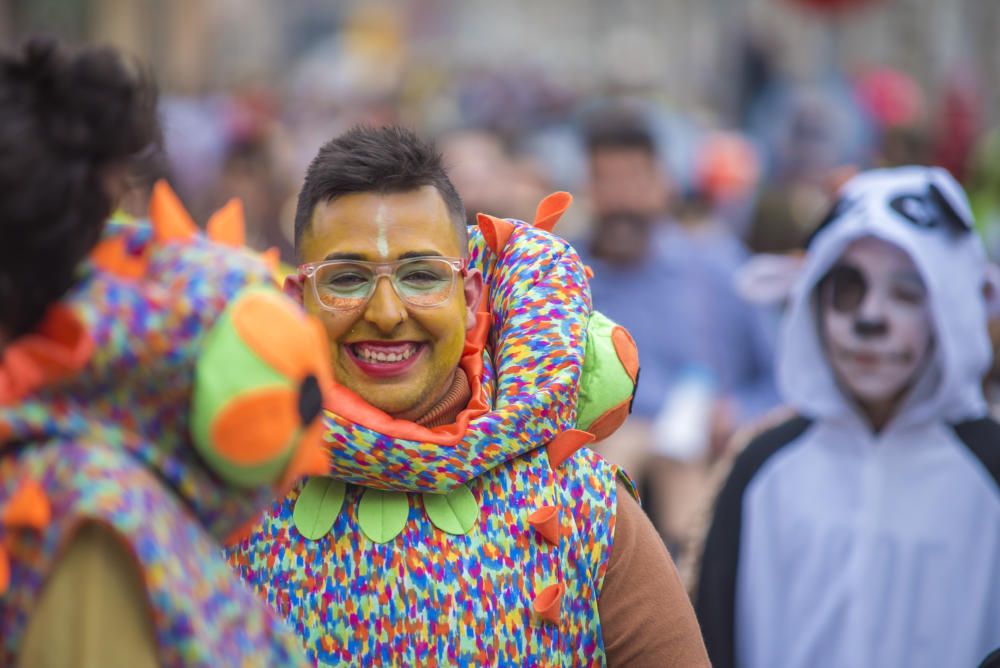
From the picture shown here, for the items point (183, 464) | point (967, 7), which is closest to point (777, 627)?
point (183, 464)

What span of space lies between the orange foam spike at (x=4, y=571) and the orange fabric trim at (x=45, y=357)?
0.19 m

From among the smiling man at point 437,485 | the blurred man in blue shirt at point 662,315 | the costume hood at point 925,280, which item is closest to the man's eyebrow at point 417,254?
the smiling man at point 437,485

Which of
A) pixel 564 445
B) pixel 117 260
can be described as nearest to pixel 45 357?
pixel 117 260

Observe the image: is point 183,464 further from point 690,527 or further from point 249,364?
point 690,527

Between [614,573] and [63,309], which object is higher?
[63,309]

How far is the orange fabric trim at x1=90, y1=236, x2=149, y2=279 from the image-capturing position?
6.80ft

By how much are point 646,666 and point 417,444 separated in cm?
59

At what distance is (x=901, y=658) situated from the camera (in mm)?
4035

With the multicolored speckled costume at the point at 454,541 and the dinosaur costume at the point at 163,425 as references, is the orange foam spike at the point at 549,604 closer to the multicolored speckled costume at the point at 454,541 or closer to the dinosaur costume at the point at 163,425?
the multicolored speckled costume at the point at 454,541

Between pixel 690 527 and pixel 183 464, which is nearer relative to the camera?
pixel 183 464

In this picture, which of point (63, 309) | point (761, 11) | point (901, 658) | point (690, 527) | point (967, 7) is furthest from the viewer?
point (761, 11)

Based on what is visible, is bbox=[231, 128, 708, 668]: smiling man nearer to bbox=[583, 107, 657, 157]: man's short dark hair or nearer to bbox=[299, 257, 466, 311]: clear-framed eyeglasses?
bbox=[299, 257, 466, 311]: clear-framed eyeglasses

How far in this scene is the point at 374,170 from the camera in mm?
2936

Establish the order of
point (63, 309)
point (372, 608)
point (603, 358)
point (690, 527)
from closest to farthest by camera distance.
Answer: point (63, 309) < point (372, 608) < point (603, 358) < point (690, 527)
